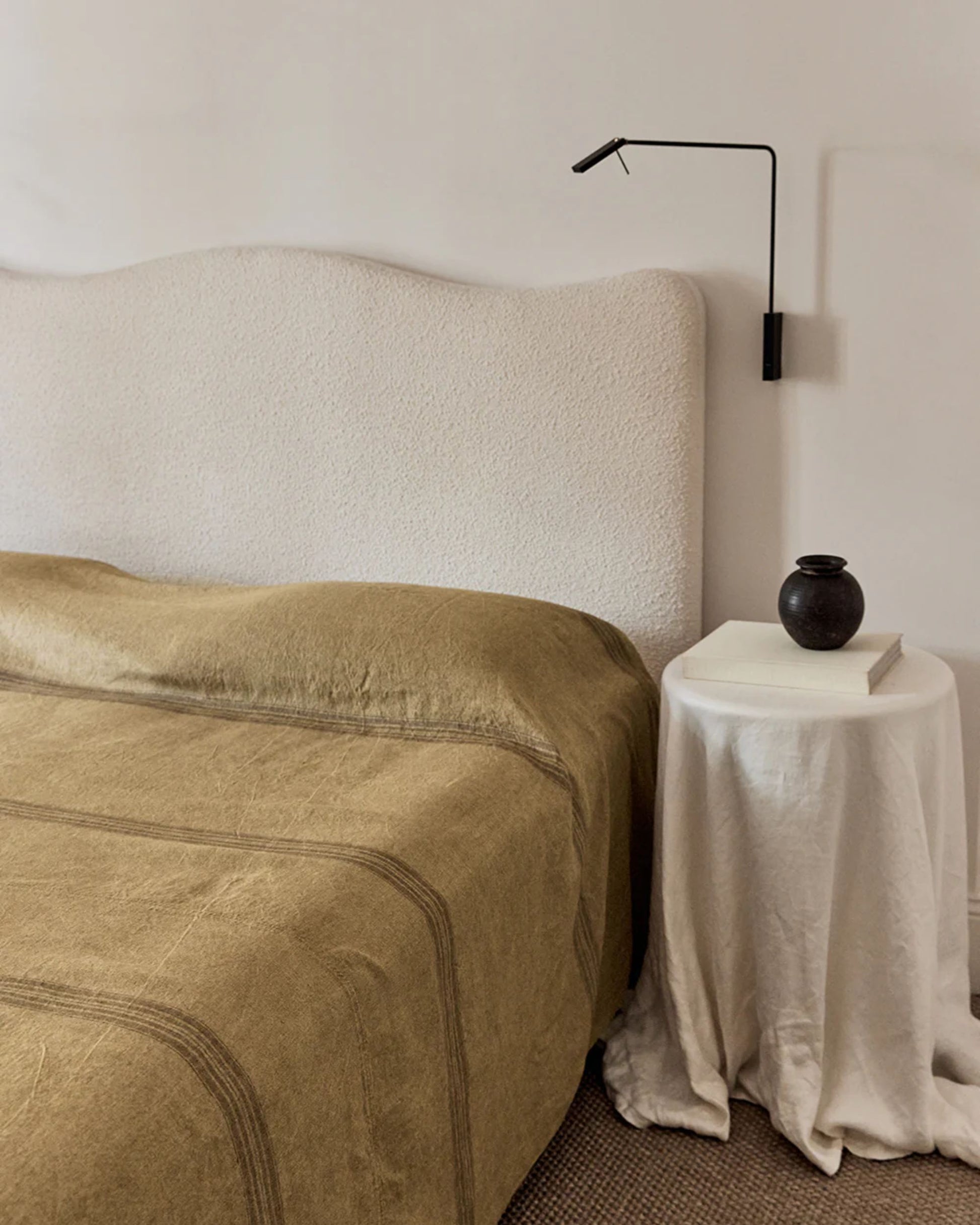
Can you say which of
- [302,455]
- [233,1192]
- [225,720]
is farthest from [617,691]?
[233,1192]

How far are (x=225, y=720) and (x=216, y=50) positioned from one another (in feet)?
4.10

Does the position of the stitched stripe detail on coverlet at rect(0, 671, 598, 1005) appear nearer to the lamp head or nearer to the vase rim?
the vase rim

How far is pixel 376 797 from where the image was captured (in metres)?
1.46

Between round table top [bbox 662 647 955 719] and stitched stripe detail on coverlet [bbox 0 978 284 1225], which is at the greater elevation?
round table top [bbox 662 647 955 719]

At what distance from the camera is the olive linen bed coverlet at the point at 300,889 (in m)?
0.97

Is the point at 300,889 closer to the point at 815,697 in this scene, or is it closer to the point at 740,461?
the point at 815,697

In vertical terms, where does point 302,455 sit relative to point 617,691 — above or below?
above

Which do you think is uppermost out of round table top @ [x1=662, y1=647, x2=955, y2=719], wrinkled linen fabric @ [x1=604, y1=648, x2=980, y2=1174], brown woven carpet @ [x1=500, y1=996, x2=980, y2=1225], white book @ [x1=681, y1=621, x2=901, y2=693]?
white book @ [x1=681, y1=621, x2=901, y2=693]

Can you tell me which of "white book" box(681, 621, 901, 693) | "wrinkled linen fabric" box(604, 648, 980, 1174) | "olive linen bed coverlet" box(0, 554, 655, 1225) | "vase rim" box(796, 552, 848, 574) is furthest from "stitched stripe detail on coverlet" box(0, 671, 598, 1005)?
"vase rim" box(796, 552, 848, 574)

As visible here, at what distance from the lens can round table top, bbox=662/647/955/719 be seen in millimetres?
1553

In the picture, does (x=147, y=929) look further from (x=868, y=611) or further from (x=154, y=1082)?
(x=868, y=611)

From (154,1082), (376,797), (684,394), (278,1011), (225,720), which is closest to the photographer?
(154,1082)

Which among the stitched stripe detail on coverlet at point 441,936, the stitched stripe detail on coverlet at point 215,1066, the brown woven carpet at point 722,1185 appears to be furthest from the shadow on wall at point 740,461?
the stitched stripe detail on coverlet at point 215,1066

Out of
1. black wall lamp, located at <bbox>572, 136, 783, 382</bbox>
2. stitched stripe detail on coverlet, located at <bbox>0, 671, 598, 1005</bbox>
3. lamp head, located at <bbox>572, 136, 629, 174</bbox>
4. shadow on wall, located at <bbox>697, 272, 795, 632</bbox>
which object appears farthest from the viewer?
shadow on wall, located at <bbox>697, 272, 795, 632</bbox>
